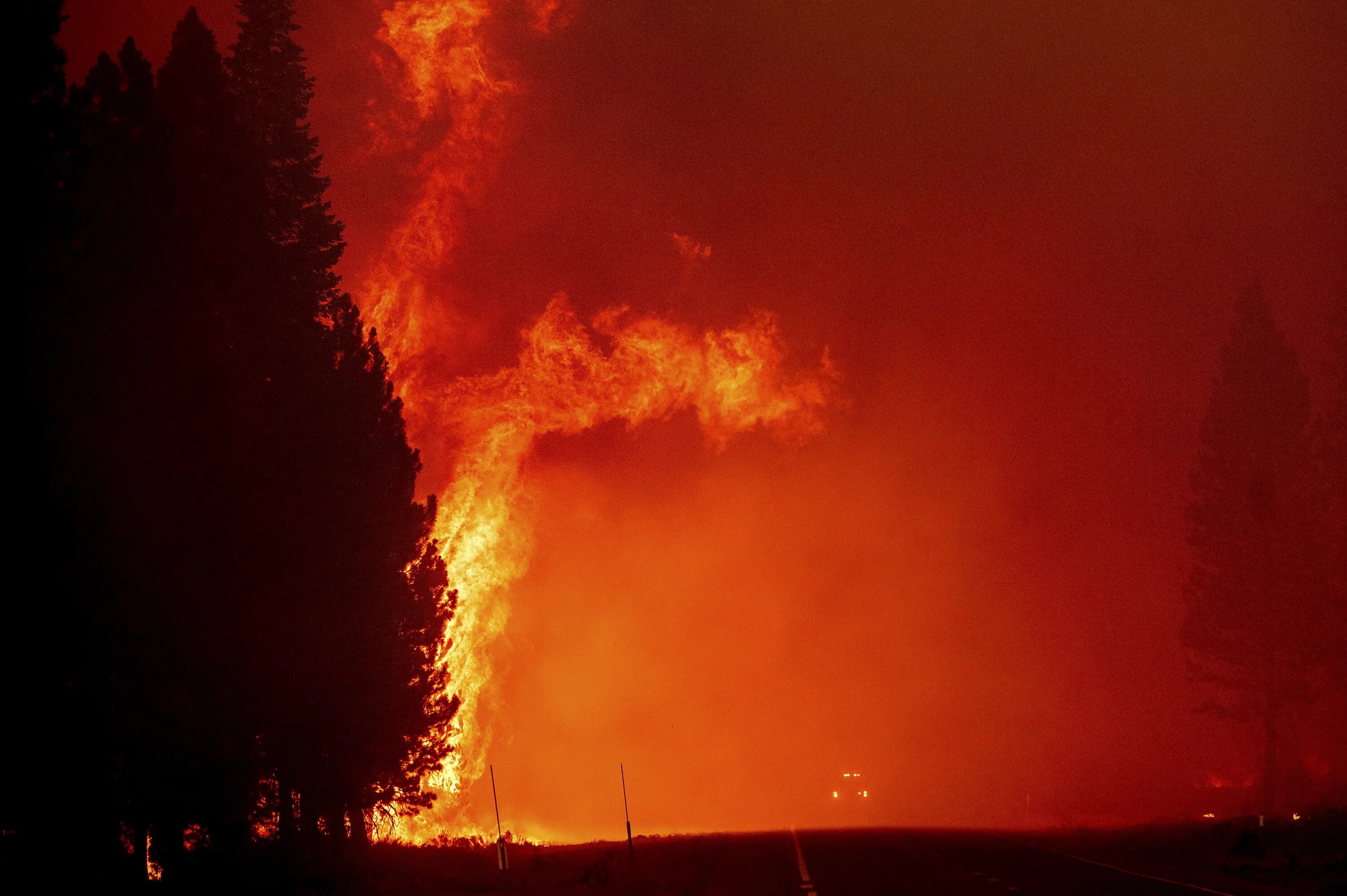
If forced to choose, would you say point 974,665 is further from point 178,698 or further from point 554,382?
point 178,698

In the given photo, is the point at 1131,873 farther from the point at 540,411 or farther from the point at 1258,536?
the point at 540,411

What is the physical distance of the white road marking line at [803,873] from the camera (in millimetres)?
19408

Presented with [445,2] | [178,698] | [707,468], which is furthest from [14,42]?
[707,468]

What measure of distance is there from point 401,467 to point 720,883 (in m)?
14.7

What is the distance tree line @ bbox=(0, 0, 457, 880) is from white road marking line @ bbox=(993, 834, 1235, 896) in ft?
57.2

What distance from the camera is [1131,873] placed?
71.9ft

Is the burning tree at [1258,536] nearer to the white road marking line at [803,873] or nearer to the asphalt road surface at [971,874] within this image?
the asphalt road surface at [971,874]

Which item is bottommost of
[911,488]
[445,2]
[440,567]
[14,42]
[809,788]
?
[809,788]

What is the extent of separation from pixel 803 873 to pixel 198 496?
15079 mm

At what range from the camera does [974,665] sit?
91.4m

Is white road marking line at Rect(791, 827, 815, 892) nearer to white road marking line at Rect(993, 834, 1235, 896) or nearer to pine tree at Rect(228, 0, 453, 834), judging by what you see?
white road marking line at Rect(993, 834, 1235, 896)

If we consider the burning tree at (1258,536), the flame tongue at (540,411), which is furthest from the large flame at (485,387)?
the burning tree at (1258,536)

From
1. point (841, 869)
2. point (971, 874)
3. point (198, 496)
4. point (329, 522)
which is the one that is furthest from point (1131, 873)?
point (198, 496)

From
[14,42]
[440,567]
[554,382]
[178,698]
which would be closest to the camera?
[14,42]
